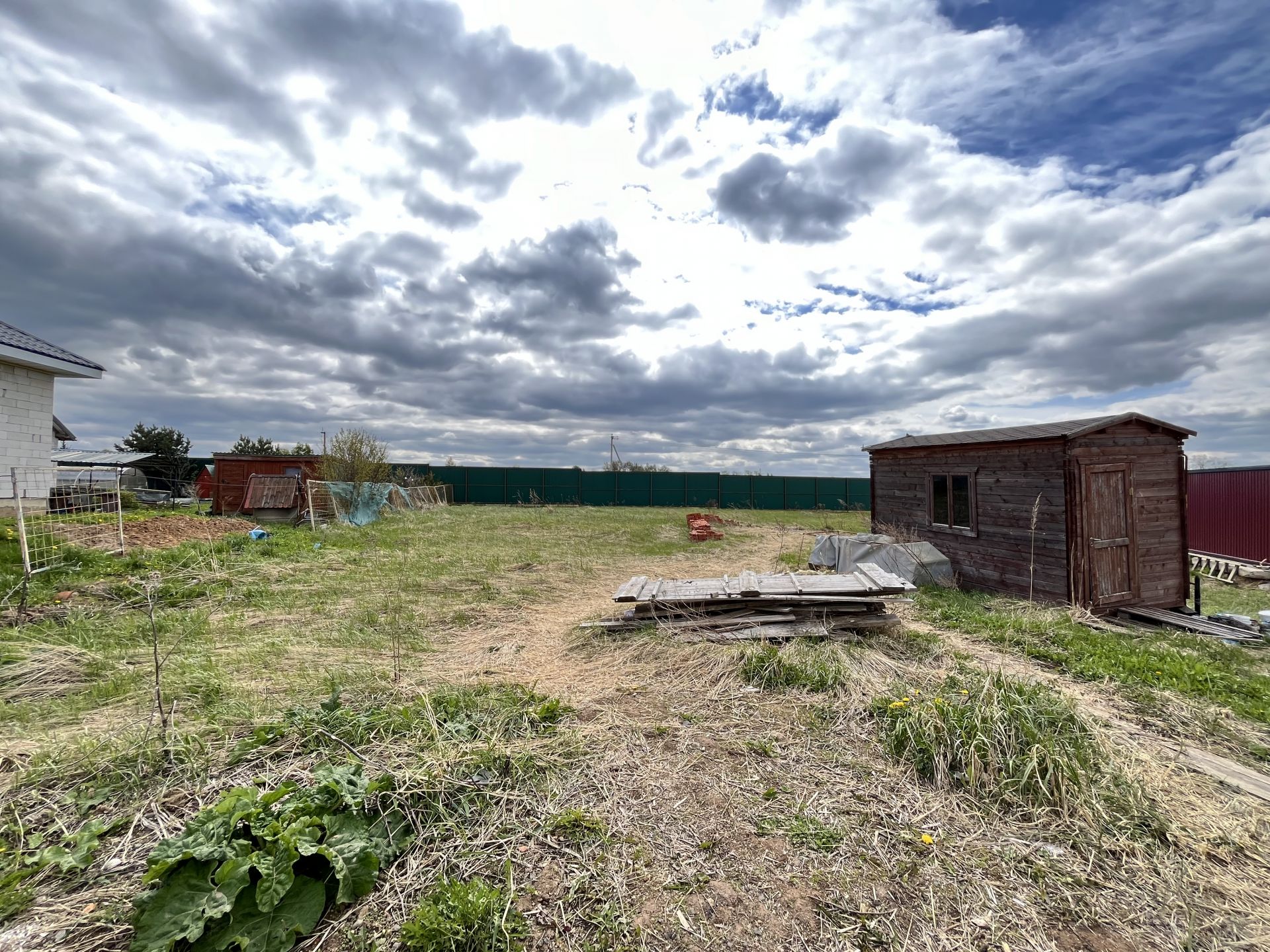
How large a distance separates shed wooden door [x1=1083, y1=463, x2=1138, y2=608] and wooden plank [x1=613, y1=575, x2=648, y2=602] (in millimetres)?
7064

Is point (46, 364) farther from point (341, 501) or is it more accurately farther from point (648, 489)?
point (648, 489)

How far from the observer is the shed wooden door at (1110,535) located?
26.7 feet

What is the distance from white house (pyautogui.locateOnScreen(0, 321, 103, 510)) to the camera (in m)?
9.34

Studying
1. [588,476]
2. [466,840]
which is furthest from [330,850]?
[588,476]

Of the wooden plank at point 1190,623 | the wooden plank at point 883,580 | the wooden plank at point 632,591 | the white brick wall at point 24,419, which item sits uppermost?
the white brick wall at point 24,419

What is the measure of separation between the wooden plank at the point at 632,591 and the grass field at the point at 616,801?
0.67 metres

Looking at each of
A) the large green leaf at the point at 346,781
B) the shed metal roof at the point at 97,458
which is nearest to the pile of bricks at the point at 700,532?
the large green leaf at the point at 346,781

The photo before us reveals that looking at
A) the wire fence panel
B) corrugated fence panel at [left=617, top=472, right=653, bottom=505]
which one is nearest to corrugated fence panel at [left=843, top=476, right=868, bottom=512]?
corrugated fence panel at [left=617, top=472, right=653, bottom=505]

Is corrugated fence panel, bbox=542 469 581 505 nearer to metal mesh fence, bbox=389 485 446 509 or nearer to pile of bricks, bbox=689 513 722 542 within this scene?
metal mesh fence, bbox=389 485 446 509

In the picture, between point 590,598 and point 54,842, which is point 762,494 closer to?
point 590,598

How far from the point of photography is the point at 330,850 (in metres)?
2.08

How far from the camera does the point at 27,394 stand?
32.1ft

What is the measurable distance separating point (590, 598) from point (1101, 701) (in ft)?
19.6

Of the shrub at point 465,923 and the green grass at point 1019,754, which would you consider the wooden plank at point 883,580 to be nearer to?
the green grass at point 1019,754
